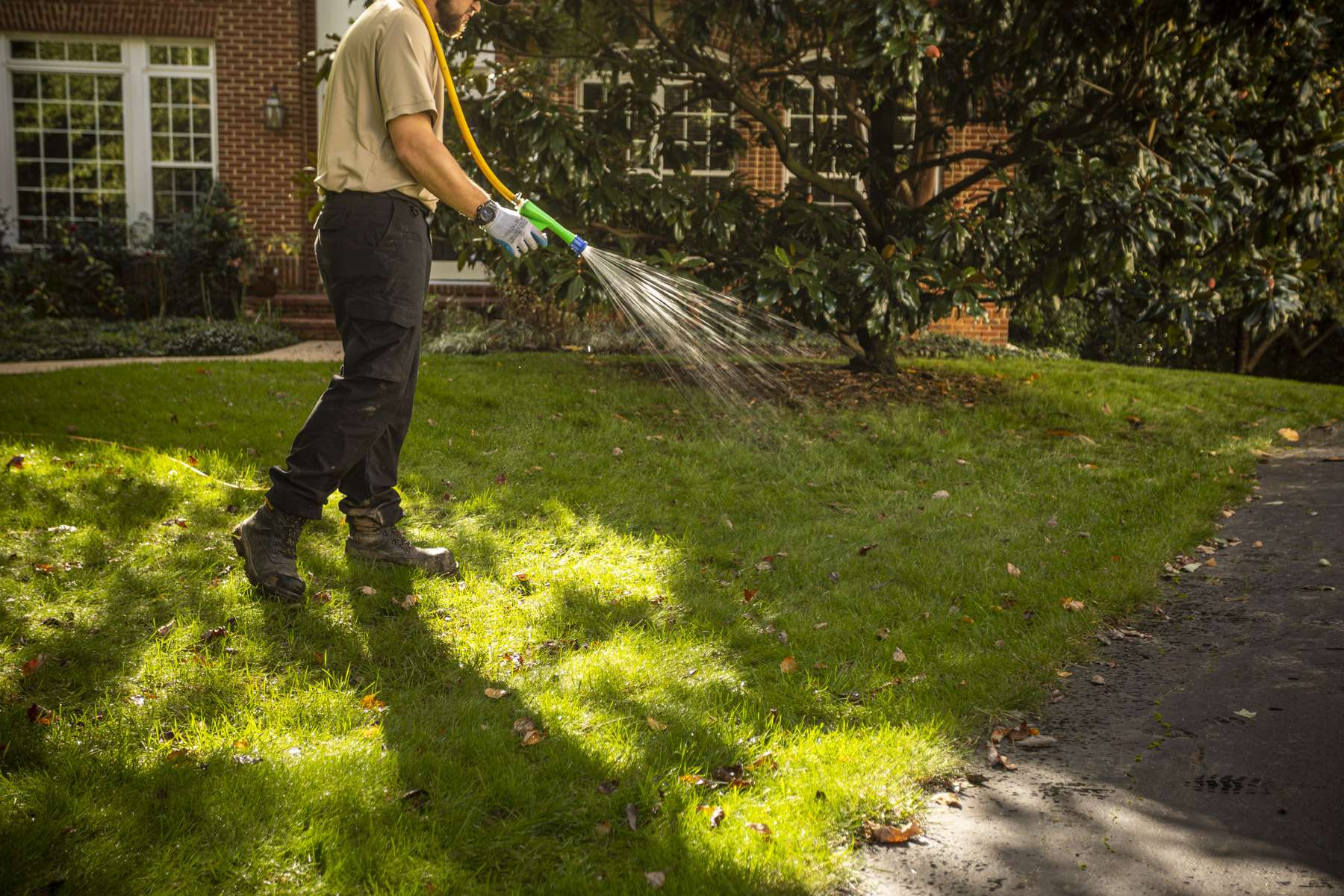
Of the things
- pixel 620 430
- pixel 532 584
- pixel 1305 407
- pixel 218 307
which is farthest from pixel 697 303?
pixel 218 307

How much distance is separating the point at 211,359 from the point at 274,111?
16.2ft

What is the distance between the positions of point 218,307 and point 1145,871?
13.4 metres

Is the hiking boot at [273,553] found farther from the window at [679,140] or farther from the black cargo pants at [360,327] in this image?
the window at [679,140]

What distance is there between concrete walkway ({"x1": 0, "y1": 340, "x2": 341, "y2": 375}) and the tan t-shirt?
5716 mm

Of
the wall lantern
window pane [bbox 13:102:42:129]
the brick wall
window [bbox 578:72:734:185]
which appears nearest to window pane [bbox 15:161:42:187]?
window pane [bbox 13:102:42:129]

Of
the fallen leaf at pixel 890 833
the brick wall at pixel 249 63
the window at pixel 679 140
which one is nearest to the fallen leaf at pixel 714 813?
the fallen leaf at pixel 890 833

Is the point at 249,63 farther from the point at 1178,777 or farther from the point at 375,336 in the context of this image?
the point at 1178,777

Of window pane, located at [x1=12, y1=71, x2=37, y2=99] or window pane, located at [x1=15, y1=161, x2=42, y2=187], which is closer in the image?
window pane, located at [x1=12, y1=71, x2=37, y2=99]

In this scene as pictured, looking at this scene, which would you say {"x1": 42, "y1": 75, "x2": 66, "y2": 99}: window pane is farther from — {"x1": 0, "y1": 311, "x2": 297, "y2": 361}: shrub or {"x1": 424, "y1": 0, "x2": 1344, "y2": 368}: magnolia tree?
{"x1": 424, "y1": 0, "x2": 1344, "y2": 368}: magnolia tree

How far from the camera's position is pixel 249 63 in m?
13.7

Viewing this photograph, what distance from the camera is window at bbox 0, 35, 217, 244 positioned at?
13.8m

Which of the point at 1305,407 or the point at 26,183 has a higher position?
the point at 26,183

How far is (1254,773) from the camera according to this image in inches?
108

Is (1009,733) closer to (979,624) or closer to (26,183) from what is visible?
(979,624)
